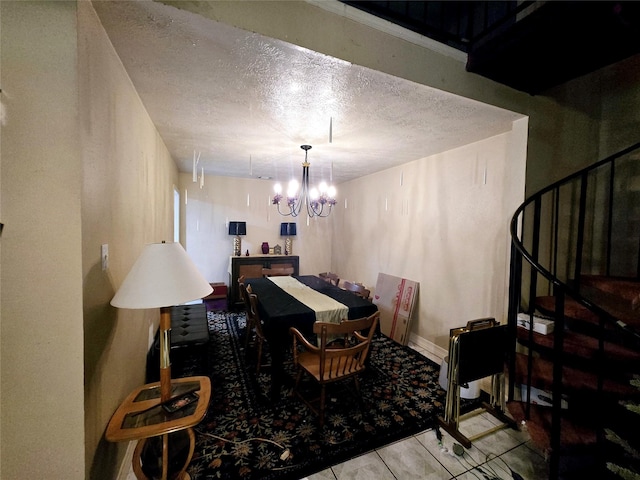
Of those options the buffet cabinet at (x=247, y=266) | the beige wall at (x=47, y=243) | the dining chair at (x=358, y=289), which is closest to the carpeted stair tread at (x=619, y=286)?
the dining chair at (x=358, y=289)

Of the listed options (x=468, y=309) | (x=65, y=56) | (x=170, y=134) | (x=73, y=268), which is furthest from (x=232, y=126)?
(x=468, y=309)

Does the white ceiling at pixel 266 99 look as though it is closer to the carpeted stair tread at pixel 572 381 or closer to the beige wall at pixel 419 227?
the beige wall at pixel 419 227

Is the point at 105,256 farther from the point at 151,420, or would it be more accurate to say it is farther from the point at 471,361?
the point at 471,361

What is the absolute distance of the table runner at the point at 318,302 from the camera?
234 cm

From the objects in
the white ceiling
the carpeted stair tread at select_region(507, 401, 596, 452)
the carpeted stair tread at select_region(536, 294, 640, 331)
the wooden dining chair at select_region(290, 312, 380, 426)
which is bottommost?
the carpeted stair tread at select_region(507, 401, 596, 452)

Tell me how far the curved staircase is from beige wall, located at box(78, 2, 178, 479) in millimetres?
2236

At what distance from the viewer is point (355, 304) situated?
2.54 meters

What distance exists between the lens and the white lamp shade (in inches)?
43.4

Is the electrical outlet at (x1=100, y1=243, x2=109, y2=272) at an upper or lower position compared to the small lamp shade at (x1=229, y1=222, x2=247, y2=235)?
lower

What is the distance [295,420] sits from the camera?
6.41 ft

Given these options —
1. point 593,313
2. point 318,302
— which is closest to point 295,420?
point 318,302

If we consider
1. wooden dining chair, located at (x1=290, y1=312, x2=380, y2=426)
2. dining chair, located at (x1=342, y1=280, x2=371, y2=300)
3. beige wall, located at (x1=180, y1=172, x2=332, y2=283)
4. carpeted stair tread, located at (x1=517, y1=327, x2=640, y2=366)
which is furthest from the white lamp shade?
beige wall, located at (x1=180, y1=172, x2=332, y2=283)

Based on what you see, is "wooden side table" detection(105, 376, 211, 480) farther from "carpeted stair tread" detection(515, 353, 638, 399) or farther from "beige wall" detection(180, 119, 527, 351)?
"beige wall" detection(180, 119, 527, 351)

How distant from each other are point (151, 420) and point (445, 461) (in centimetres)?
179
